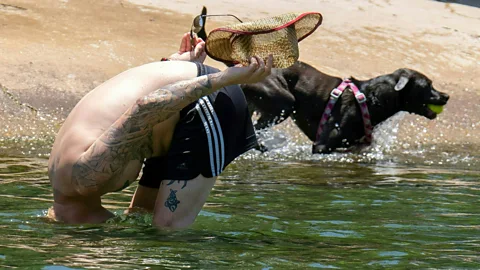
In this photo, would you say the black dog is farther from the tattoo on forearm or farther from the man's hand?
the tattoo on forearm

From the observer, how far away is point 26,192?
6.50m

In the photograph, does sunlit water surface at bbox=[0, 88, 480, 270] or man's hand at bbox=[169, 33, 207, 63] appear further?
man's hand at bbox=[169, 33, 207, 63]

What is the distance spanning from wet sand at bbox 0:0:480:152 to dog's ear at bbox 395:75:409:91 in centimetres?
132

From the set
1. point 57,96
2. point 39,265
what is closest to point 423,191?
point 39,265

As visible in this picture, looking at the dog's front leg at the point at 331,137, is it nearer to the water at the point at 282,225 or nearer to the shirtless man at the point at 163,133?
the water at the point at 282,225

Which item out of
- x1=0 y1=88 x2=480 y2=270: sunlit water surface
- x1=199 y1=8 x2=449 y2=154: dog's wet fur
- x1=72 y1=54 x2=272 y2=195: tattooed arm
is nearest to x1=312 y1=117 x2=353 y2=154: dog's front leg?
x1=199 y1=8 x2=449 y2=154: dog's wet fur

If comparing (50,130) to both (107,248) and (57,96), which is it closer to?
(57,96)

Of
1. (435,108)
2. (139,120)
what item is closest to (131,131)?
(139,120)

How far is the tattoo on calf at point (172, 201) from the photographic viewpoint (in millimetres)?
4523

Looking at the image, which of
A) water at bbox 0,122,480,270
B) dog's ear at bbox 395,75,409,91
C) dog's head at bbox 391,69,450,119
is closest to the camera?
water at bbox 0,122,480,270

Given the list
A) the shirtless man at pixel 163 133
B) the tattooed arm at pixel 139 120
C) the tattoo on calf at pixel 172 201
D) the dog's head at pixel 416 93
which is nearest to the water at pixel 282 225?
the tattoo on calf at pixel 172 201

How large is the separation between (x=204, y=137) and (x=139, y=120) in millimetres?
352

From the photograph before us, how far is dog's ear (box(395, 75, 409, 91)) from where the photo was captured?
33.1ft

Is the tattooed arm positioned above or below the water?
above
